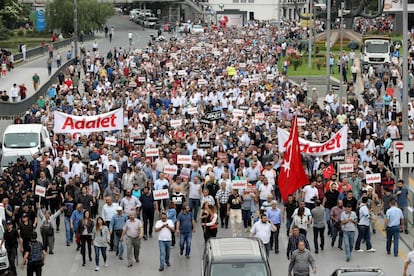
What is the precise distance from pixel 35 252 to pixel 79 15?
7874 centimetres

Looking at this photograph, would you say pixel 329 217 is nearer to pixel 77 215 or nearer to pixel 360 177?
pixel 360 177

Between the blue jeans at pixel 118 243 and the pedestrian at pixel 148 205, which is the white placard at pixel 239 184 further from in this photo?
the blue jeans at pixel 118 243

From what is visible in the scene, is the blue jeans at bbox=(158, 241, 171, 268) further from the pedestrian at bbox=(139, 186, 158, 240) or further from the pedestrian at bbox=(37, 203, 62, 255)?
the pedestrian at bbox=(37, 203, 62, 255)

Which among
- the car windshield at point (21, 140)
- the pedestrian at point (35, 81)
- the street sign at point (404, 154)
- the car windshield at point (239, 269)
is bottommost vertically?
the pedestrian at point (35, 81)

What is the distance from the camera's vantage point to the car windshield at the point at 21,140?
109 ft

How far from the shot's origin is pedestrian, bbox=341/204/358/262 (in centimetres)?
2286

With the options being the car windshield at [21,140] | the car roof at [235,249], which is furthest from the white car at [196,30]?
the car roof at [235,249]

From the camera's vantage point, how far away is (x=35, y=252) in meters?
20.6

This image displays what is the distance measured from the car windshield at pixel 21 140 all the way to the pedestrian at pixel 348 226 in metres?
12.8

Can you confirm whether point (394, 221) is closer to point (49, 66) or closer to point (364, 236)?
point (364, 236)

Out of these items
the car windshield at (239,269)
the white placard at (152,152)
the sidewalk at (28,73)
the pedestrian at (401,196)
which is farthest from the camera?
the sidewalk at (28,73)

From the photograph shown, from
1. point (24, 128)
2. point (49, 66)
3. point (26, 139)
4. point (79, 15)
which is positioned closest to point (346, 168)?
point (26, 139)

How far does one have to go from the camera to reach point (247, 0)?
6658 inches

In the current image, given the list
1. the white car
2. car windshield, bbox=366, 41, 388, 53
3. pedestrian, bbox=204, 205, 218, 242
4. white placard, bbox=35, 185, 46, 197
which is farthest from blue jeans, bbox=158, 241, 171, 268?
the white car
